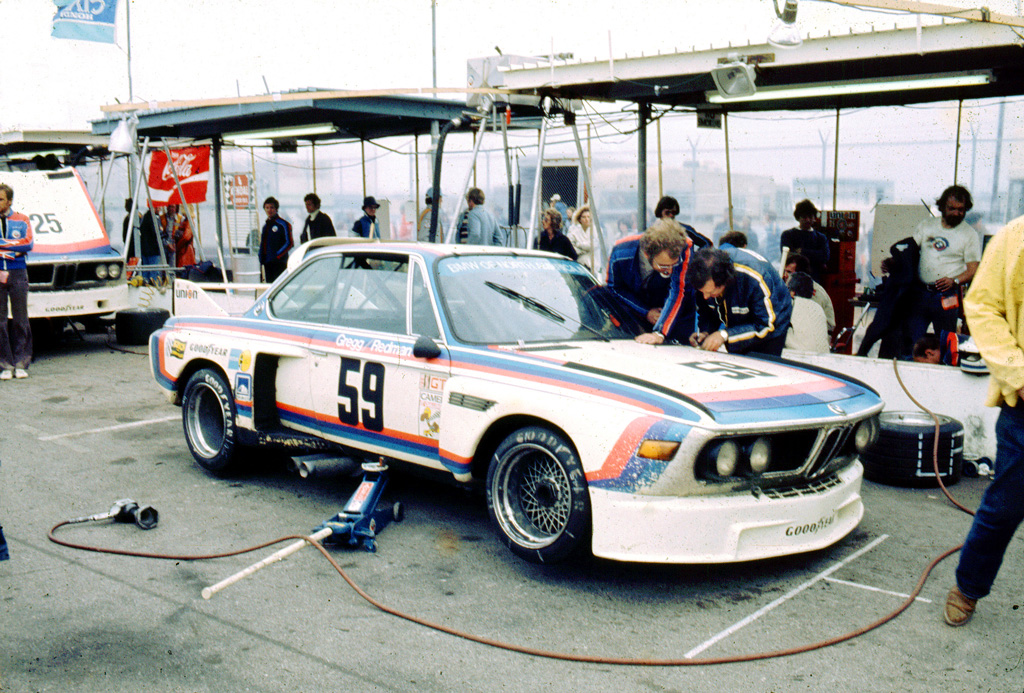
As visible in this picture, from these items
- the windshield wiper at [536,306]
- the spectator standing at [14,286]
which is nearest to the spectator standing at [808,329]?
the windshield wiper at [536,306]

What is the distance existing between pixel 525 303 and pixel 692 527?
171 cm

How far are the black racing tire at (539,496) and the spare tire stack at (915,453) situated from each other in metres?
2.56

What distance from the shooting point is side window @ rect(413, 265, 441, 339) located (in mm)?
4766

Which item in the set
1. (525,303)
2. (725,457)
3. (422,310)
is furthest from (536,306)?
(725,457)

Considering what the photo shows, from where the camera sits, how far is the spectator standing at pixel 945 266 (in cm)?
788

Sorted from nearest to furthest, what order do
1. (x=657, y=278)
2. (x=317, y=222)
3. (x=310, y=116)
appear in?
1. (x=657, y=278)
2. (x=310, y=116)
3. (x=317, y=222)

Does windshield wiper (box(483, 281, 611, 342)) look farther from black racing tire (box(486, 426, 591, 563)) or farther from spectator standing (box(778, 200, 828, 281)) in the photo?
spectator standing (box(778, 200, 828, 281))

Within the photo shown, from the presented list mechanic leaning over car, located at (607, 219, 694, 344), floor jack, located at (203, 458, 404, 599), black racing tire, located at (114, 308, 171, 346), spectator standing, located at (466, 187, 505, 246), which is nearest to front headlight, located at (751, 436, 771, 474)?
mechanic leaning over car, located at (607, 219, 694, 344)

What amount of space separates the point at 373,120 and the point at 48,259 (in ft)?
16.1

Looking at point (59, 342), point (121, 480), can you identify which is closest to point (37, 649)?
point (121, 480)

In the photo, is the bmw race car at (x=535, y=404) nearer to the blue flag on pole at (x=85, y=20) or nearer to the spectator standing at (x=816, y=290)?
the spectator standing at (x=816, y=290)

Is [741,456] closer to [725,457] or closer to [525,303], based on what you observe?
→ [725,457]

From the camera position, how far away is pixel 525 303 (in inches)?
196

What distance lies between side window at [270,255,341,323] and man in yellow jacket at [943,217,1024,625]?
135 inches
